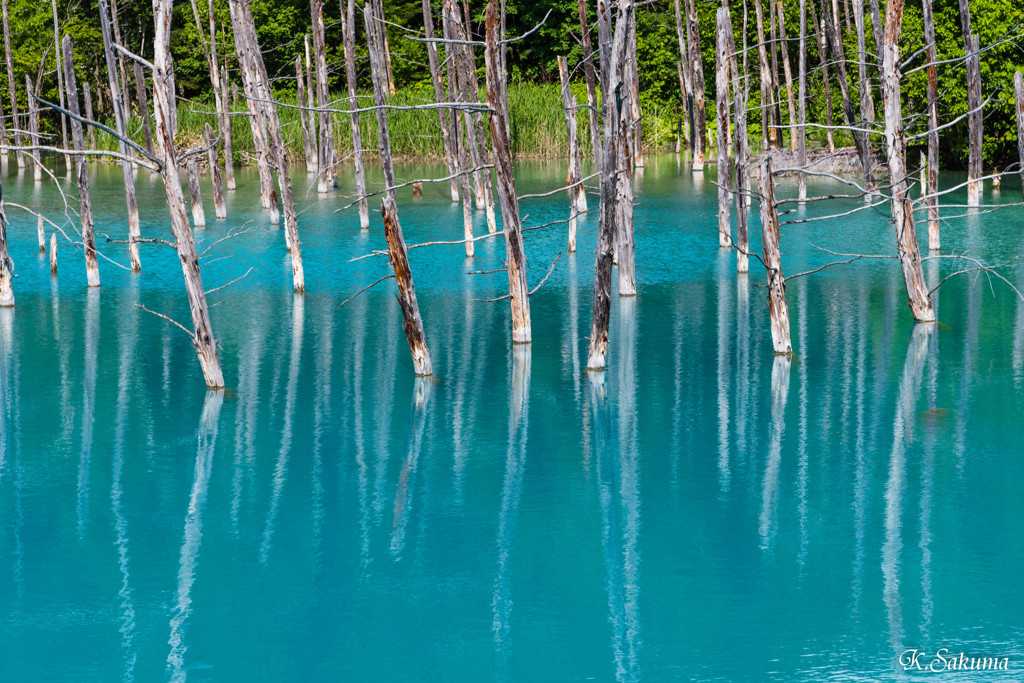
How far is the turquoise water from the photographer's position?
26.2ft

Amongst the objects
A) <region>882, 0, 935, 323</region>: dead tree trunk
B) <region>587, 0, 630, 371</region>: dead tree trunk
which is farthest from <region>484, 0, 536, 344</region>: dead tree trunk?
<region>882, 0, 935, 323</region>: dead tree trunk

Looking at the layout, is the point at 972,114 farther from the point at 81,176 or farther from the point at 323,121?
the point at 81,176

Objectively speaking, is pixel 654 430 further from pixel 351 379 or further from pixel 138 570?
pixel 138 570

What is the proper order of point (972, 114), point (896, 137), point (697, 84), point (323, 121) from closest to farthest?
point (896, 137) → point (972, 114) → point (323, 121) → point (697, 84)

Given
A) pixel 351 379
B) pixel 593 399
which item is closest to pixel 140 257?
pixel 351 379

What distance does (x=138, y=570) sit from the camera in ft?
30.3

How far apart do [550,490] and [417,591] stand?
96.8 inches

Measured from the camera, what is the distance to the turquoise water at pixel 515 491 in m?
8.00

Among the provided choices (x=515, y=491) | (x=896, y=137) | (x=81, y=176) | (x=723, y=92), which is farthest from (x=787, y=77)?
(x=515, y=491)

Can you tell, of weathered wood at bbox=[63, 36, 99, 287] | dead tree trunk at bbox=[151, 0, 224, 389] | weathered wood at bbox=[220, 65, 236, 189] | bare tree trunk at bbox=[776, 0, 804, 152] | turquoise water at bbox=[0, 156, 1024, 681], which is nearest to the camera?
turquoise water at bbox=[0, 156, 1024, 681]

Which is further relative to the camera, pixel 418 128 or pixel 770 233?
pixel 418 128

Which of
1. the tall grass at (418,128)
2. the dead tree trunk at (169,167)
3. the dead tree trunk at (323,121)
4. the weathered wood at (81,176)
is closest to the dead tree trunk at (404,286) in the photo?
the dead tree trunk at (169,167)

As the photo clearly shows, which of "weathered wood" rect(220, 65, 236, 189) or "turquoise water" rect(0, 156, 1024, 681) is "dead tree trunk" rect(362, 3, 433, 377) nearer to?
"turquoise water" rect(0, 156, 1024, 681)

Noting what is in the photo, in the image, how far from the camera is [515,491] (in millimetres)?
10969
